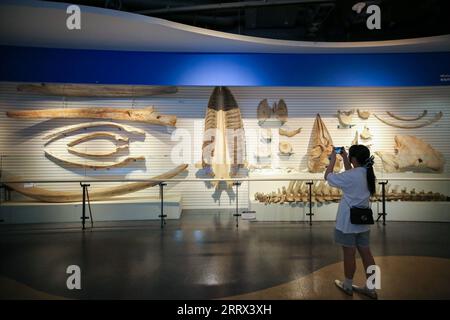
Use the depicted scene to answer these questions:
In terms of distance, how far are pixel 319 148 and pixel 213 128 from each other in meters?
2.09

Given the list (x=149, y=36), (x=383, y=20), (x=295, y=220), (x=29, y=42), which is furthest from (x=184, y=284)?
(x=383, y=20)

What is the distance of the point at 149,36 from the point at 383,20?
4304 millimetres

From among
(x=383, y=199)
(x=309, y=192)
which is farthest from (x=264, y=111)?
(x=383, y=199)

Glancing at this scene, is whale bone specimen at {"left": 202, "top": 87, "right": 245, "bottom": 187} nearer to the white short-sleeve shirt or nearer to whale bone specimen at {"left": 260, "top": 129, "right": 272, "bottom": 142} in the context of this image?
whale bone specimen at {"left": 260, "top": 129, "right": 272, "bottom": 142}

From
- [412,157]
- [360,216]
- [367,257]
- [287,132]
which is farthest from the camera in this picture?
[287,132]

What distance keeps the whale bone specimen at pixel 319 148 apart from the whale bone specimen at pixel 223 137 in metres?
1.34

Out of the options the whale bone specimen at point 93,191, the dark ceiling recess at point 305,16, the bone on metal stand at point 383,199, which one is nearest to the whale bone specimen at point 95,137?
the whale bone specimen at point 93,191

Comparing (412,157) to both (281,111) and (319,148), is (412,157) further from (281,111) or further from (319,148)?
(281,111)

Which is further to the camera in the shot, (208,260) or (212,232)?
(212,232)

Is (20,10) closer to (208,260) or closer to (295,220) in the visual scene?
(208,260)

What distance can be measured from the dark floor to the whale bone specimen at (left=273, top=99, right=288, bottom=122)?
6.68ft

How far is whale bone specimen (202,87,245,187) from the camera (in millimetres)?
5418

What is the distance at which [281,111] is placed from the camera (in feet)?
18.2
